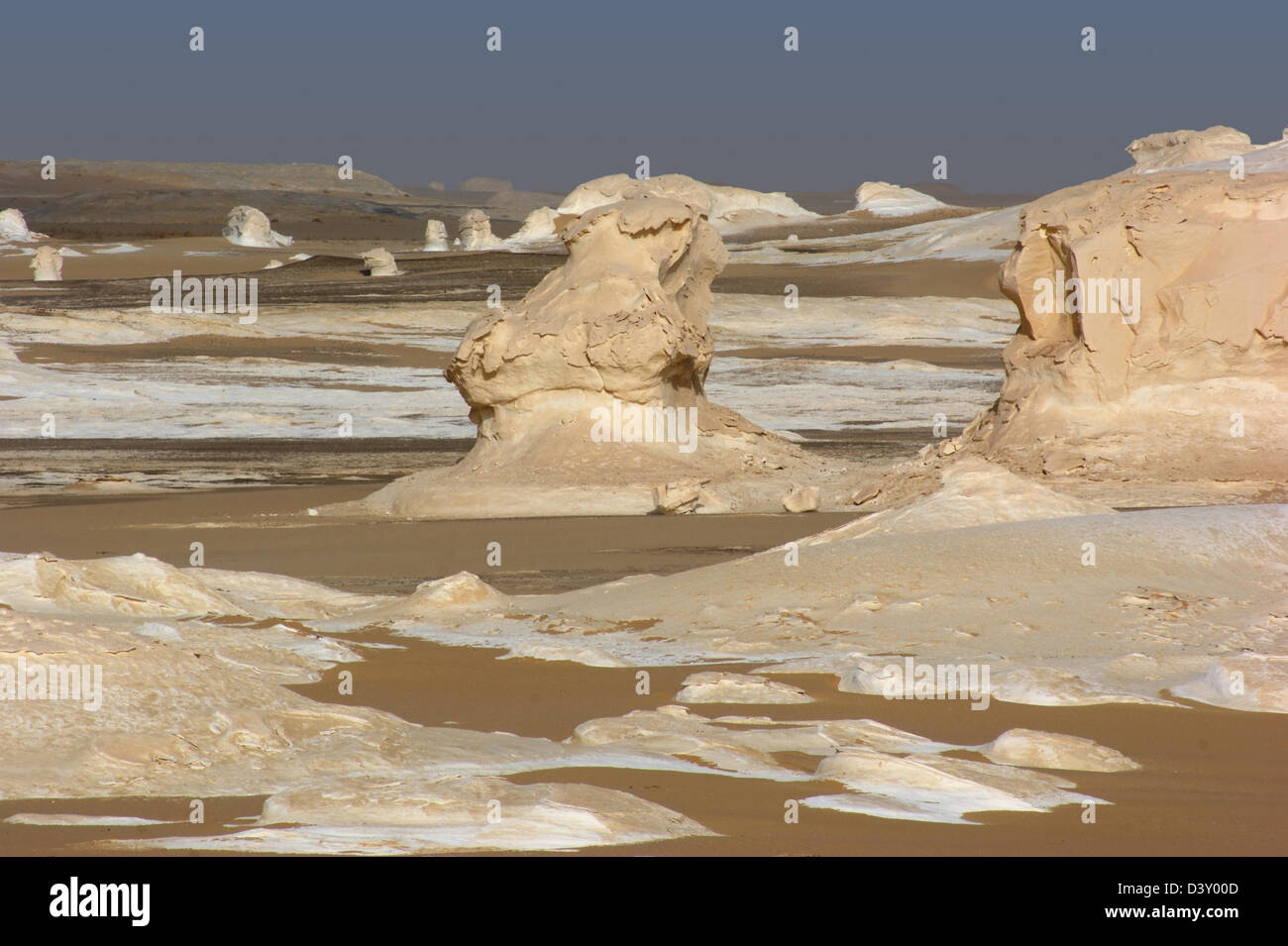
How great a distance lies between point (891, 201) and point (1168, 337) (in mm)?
66848

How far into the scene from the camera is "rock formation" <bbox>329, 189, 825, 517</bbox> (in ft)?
50.0

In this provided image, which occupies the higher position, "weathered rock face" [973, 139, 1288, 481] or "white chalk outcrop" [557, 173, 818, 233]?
"white chalk outcrop" [557, 173, 818, 233]

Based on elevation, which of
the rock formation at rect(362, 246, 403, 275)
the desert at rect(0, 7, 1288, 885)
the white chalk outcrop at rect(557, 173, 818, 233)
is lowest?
the desert at rect(0, 7, 1288, 885)

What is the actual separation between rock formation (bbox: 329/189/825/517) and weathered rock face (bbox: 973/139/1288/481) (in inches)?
112

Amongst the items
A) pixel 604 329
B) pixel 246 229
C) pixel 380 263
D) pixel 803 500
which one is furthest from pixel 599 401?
pixel 246 229

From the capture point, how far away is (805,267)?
57.2 metres

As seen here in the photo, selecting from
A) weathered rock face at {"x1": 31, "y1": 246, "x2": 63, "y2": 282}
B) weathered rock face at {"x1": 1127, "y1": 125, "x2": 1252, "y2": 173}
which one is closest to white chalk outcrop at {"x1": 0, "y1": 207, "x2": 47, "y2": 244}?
weathered rock face at {"x1": 31, "y1": 246, "x2": 63, "y2": 282}

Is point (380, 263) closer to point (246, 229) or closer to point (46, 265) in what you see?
point (46, 265)

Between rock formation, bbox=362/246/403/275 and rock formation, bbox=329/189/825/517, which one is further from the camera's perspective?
rock formation, bbox=362/246/403/275

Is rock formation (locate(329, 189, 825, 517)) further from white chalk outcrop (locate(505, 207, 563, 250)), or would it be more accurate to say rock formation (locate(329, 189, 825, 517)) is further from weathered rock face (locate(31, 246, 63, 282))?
white chalk outcrop (locate(505, 207, 563, 250))

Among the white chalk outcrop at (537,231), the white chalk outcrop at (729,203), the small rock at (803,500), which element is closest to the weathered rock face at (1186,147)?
the white chalk outcrop at (729,203)

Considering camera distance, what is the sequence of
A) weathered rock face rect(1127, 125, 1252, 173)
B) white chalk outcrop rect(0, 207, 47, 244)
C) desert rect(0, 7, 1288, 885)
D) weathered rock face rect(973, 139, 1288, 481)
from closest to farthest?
1. desert rect(0, 7, 1288, 885)
2. weathered rock face rect(973, 139, 1288, 481)
3. weathered rock face rect(1127, 125, 1252, 173)
4. white chalk outcrop rect(0, 207, 47, 244)

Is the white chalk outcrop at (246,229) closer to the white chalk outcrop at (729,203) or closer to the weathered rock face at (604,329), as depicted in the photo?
the white chalk outcrop at (729,203)

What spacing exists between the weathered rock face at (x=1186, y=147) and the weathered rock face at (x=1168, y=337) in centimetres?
3576
